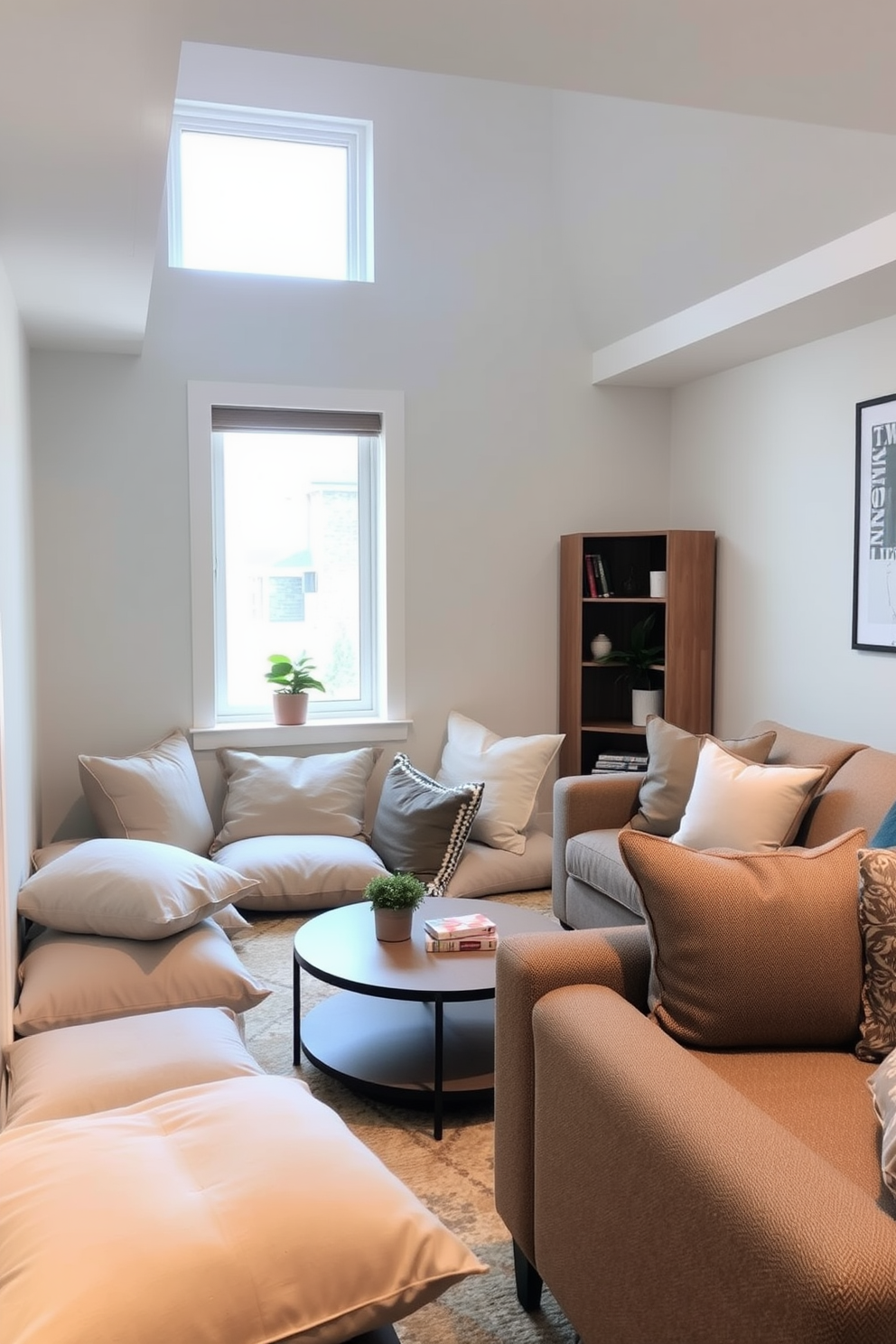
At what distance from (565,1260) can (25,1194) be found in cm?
84

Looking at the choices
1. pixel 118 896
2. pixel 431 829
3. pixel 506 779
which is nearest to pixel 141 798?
pixel 431 829

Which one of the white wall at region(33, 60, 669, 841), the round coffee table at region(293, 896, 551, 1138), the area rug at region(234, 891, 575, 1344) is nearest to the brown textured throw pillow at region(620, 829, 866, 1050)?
the area rug at region(234, 891, 575, 1344)

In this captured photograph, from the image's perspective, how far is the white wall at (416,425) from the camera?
14.4ft

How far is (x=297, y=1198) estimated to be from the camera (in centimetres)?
138

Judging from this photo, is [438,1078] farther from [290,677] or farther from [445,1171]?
[290,677]

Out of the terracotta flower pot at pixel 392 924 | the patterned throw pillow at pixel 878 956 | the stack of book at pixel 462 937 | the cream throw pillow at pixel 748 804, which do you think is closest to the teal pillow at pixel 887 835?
the patterned throw pillow at pixel 878 956

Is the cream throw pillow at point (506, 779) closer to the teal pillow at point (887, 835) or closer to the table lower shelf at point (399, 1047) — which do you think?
the table lower shelf at point (399, 1047)

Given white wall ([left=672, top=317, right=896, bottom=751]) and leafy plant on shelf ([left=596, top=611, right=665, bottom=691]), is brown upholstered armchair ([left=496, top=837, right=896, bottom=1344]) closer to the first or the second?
white wall ([left=672, top=317, right=896, bottom=751])

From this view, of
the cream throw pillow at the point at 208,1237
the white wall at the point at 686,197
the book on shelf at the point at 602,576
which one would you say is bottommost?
the cream throw pillow at the point at 208,1237

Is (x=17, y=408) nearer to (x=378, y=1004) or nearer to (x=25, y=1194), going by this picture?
(x=378, y=1004)

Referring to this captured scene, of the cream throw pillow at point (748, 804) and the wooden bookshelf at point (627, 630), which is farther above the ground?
the wooden bookshelf at point (627, 630)

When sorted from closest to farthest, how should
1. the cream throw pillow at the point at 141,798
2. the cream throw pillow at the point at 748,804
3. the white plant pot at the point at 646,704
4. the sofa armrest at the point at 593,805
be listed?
the cream throw pillow at the point at 748,804 < the sofa armrest at the point at 593,805 < the cream throw pillow at the point at 141,798 < the white plant pot at the point at 646,704

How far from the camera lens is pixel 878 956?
1892 mm

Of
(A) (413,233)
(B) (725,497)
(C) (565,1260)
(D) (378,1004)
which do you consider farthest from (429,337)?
(C) (565,1260)
